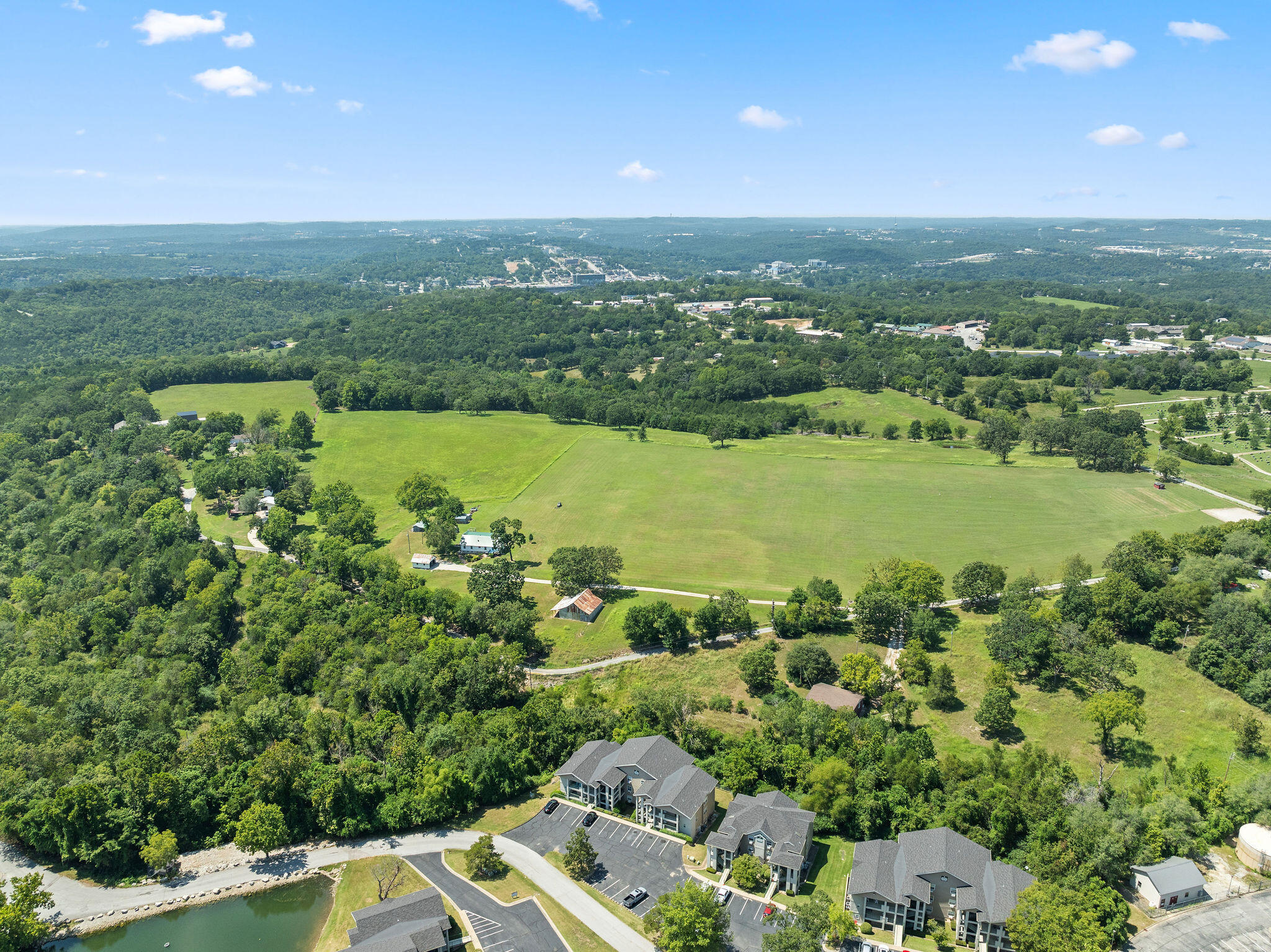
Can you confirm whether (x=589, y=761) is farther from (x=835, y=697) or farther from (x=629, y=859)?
(x=835, y=697)

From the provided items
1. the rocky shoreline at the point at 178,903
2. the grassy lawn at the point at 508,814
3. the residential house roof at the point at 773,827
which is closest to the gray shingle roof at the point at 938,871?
the residential house roof at the point at 773,827

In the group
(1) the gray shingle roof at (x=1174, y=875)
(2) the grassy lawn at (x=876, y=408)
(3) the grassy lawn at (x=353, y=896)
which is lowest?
(3) the grassy lawn at (x=353, y=896)

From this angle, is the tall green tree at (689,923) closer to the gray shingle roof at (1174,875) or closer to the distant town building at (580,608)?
the gray shingle roof at (1174,875)

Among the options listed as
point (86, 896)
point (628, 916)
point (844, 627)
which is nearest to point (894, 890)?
point (628, 916)

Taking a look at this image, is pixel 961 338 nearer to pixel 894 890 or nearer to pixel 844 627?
pixel 844 627

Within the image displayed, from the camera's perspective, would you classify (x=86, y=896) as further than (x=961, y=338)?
No

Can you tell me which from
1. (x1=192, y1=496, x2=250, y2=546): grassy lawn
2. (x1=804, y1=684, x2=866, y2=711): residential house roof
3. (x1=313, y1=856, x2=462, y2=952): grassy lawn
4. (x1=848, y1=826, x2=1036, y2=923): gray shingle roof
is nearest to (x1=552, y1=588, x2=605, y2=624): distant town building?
(x1=804, y1=684, x2=866, y2=711): residential house roof

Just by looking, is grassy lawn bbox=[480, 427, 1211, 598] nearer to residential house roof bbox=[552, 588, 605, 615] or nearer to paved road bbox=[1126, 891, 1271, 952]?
residential house roof bbox=[552, 588, 605, 615]
